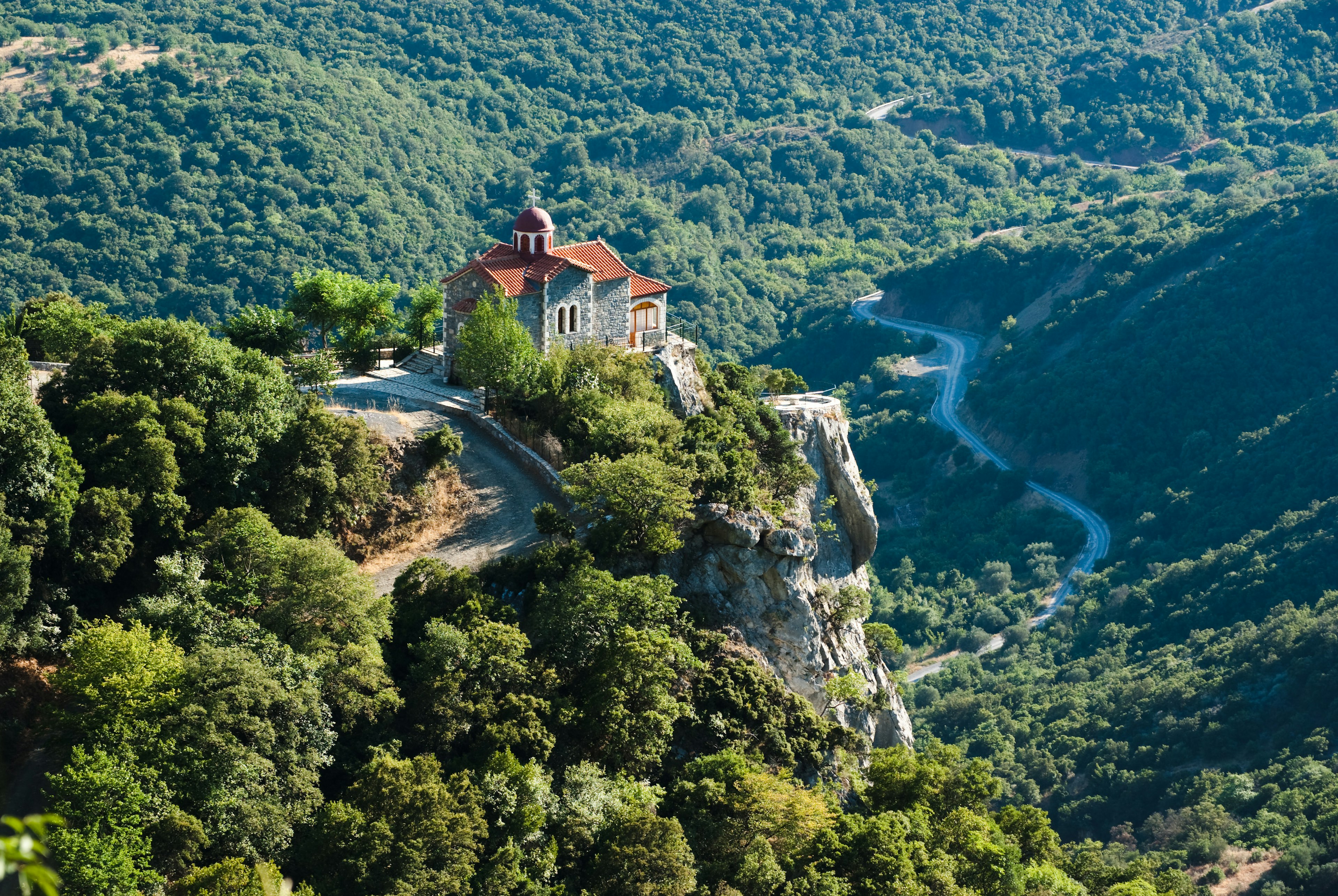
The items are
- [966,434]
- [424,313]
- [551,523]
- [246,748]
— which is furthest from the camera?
[966,434]

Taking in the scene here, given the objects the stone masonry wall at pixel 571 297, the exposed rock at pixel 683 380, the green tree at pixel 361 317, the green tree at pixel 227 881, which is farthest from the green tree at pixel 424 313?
the green tree at pixel 227 881

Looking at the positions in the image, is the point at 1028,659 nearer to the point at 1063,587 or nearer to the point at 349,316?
the point at 1063,587

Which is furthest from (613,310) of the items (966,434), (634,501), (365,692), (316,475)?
(966,434)

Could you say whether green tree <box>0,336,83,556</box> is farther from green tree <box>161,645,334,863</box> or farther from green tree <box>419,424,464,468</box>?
green tree <box>419,424,464,468</box>

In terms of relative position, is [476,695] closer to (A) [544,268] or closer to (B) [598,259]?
(A) [544,268]

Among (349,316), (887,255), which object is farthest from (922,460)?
(349,316)

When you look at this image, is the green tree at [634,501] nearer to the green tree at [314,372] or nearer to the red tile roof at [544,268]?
the green tree at [314,372]
